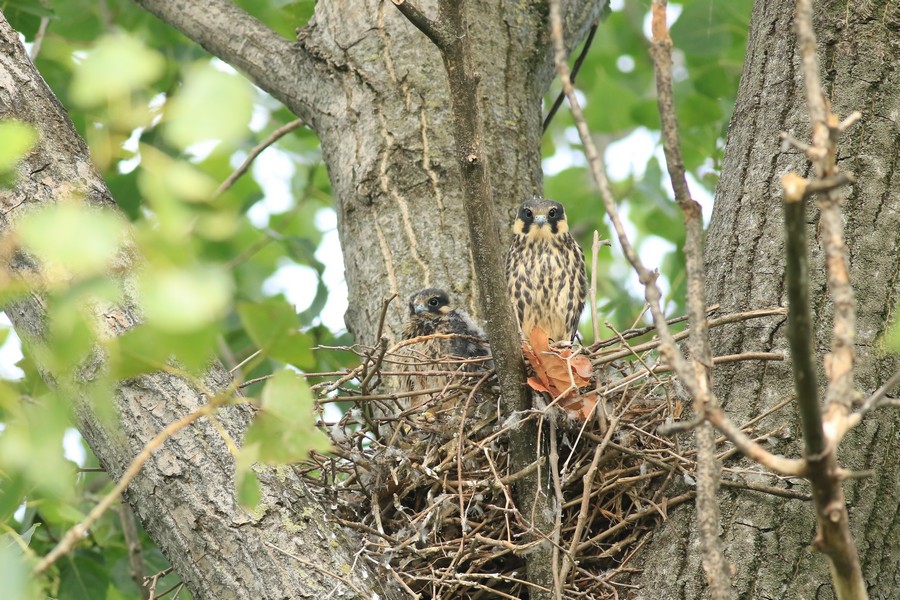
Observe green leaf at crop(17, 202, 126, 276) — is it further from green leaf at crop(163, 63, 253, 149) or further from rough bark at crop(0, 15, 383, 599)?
rough bark at crop(0, 15, 383, 599)

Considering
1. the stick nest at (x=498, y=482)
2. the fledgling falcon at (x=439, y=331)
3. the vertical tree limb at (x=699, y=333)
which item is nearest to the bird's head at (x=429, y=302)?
the fledgling falcon at (x=439, y=331)

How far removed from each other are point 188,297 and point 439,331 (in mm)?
3044

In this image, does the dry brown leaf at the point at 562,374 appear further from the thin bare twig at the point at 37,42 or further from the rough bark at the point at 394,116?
the thin bare twig at the point at 37,42

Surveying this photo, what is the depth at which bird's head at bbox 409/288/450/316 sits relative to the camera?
3.95m

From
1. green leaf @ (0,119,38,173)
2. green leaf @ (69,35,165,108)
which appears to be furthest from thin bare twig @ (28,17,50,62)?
green leaf @ (69,35,165,108)

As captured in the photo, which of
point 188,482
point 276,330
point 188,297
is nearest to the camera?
point 188,297

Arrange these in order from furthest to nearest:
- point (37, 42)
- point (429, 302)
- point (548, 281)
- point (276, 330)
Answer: point (37, 42) < point (548, 281) < point (429, 302) < point (276, 330)

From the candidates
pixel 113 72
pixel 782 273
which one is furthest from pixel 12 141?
pixel 782 273

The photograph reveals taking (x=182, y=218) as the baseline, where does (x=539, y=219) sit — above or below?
above

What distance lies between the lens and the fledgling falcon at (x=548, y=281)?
4758mm

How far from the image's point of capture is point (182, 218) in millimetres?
1114

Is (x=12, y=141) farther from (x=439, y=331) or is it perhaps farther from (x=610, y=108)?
(x=610, y=108)

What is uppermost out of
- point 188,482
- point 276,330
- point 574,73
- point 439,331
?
point 574,73

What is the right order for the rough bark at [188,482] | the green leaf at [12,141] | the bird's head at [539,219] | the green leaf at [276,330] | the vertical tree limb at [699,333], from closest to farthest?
the green leaf at [12,141]
the green leaf at [276,330]
the vertical tree limb at [699,333]
the rough bark at [188,482]
the bird's head at [539,219]
